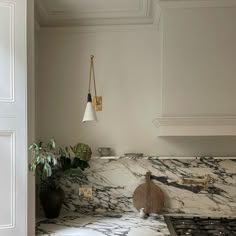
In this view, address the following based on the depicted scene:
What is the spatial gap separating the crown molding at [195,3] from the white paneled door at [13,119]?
984 millimetres

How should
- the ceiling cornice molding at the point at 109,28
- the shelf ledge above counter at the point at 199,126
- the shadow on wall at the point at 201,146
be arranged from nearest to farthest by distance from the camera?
the shelf ledge above counter at the point at 199,126 < the shadow on wall at the point at 201,146 < the ceiling cornice molding at the point at 109,28

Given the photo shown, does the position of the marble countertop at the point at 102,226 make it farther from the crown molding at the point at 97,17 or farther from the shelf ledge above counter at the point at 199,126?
the crown molding at the point at 97,17

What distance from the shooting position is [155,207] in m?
2.38

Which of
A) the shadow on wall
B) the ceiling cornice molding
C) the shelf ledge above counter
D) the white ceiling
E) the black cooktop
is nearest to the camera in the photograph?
the black cooktop

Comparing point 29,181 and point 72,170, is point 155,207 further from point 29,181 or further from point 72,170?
point 29,181

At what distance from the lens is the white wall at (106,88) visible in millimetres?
2596

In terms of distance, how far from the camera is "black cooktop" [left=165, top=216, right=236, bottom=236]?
1.96 metres

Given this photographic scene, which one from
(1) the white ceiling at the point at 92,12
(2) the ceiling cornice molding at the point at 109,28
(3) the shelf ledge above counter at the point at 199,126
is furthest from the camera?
(2) the ceiling cornice molding at the point at 109,28

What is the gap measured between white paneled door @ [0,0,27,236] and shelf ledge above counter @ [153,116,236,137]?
969mm

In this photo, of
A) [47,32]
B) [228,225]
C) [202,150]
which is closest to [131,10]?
[47,32]

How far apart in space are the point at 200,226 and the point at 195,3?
1.54 meters

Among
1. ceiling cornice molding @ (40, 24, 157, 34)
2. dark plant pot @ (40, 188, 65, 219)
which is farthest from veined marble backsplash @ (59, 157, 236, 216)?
ceiling cornice molding @ (40, 24, 157, 34)

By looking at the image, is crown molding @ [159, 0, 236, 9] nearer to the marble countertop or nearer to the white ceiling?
the white ceiling

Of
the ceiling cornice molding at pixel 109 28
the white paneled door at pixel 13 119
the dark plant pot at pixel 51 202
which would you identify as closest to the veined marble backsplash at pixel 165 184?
the dark plant pot at pixel 51 202
